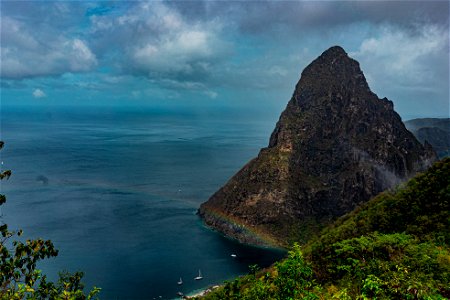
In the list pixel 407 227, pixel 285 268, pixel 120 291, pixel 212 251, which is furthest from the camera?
pixel 212 251

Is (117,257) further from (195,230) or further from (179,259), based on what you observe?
(195,230)

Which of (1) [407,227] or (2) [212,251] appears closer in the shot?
(1) [407,227]

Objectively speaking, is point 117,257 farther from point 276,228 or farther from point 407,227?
point 407,227

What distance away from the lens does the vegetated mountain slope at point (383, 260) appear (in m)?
21.1

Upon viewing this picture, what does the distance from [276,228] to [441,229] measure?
13046cm

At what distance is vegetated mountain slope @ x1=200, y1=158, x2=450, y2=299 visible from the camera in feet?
69.3

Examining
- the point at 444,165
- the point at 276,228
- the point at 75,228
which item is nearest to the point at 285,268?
the point at 444,165

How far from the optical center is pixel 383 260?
30.4 metres

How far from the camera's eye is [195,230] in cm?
18625

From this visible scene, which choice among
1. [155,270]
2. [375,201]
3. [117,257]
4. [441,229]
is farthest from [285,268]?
[117,257]

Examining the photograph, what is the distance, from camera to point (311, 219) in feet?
616

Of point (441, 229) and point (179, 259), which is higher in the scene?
point (441, 229)

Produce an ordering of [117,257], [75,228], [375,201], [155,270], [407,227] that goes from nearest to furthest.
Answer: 1. [407,227]
2. [375,201]
3. [155,270]
4. [117,257]
5. [75,228]

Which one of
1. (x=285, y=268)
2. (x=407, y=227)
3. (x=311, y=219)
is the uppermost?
(x=285, y=268)
